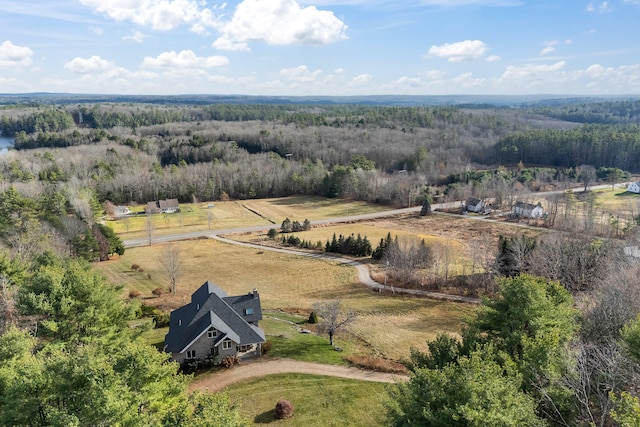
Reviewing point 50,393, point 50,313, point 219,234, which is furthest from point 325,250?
point 50,393

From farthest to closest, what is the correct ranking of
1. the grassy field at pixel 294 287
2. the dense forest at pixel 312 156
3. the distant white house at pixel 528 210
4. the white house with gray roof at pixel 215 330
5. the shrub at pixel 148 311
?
the dense forest at pixel 312 156 < the distant white house at pixel 528 210 < the shrub at pixel 148 311 < the grassy field at pixel 294 287 < the white house with gray roof at pixel 215 330

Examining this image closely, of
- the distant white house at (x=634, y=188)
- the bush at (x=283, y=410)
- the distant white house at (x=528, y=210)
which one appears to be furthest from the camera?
the distant white house at (x=634, y=188)

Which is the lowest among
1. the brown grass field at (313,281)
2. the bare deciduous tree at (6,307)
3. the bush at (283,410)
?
the brown grass field at (313,281)

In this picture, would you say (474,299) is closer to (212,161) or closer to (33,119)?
(212,161)

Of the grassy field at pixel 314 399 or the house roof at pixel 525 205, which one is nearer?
the grassy field at pixel 314 399

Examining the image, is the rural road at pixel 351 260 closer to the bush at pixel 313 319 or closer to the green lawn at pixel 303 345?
the bush at pixel 313 319

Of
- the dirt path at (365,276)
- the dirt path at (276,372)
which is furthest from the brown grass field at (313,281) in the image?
the dirt path at (276,372)
